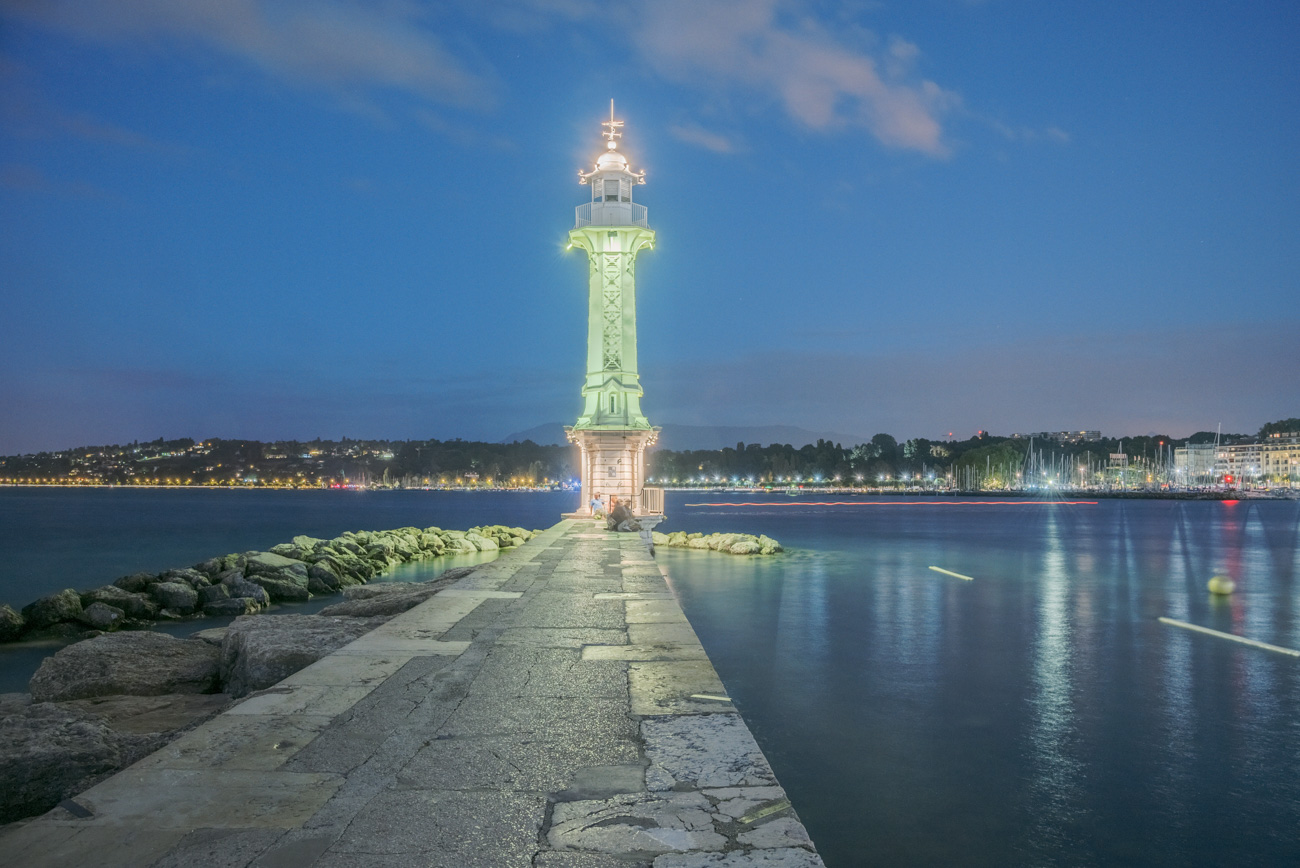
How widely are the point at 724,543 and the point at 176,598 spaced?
16.3 m

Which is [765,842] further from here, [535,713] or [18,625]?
[18,625]

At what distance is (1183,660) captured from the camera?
40.4 feet

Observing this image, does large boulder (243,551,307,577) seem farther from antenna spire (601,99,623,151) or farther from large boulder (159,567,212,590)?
antenna spire (601,99,623,151)

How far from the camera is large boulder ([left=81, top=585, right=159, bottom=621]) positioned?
1719cm

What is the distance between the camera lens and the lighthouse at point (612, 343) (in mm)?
30609

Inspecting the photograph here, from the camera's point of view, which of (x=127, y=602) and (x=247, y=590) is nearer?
(x=127, y=602)

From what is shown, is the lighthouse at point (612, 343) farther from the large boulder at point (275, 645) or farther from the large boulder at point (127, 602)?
the large boulder at point (275, 645)

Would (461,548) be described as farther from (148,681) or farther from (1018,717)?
(1018,717)

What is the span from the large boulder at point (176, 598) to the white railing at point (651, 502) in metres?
16.0

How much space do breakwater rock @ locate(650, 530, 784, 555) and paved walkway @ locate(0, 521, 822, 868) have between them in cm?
2218

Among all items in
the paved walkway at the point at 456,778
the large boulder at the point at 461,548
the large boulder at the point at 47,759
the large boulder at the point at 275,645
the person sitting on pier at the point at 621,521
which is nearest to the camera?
the paved walkway at the point at 456,778

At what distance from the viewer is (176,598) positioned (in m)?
17.8

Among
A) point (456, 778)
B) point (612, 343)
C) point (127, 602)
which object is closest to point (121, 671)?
point (456, 778)

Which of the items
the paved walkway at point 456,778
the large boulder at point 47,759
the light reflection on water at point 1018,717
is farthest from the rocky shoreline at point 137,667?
the light reflection on water at point 1018,717
